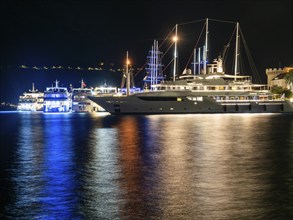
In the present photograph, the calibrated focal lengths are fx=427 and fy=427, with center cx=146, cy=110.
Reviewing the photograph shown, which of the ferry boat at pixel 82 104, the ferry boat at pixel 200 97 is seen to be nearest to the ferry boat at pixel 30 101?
the ferry boat at pixel 82 104

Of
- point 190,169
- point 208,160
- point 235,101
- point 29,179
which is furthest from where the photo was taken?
point 235,101

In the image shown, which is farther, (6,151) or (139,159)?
(6,151)

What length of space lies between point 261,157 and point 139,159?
20.3ft

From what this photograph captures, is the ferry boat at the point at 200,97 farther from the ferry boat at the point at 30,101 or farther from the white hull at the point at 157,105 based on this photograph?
the ferry boat at the point at 30,101

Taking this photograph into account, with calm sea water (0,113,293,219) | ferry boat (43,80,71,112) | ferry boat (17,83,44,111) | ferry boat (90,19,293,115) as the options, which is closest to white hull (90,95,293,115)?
ferry boat (90,19,293,115)

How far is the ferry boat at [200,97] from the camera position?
89125 mm

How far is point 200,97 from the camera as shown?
91.3 m

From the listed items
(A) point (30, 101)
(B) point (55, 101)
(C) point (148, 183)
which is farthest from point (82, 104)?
(C) point (148, 183)

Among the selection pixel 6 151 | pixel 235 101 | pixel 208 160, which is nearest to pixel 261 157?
pixel 208 160

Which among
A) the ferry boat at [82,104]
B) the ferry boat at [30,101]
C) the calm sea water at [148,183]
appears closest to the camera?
the calm sea water at [148,183]

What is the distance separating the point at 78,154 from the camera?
76.6 ft

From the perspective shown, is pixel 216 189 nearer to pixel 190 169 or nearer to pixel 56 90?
pixel 190 169

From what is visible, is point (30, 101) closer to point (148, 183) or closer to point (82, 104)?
point (82, 104)

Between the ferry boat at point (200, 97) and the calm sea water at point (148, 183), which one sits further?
the ferry boat at point (200, 97)
